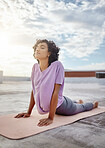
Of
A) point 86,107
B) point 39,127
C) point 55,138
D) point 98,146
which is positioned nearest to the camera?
point 98,146

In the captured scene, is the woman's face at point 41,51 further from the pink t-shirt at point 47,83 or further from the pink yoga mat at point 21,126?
the pink yoga mat at point 21,126

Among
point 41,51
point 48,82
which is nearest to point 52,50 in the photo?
point 41,51

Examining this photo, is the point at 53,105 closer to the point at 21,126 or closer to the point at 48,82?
the point at 48,82

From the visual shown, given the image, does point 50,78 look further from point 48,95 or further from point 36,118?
point 36,118

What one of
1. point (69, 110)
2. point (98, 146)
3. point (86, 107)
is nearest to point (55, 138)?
point (98, 146)

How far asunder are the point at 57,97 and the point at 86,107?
69cm

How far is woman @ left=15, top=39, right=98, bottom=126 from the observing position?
69.9 inches

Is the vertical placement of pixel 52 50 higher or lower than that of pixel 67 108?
higher

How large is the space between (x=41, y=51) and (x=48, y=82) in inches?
12.6

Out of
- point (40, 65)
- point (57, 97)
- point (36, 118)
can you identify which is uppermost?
point (40, 65)

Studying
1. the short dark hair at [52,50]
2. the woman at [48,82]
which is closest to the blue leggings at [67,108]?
the woman at [48,82]

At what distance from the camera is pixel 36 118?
6.12ft

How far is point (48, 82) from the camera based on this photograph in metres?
1.79

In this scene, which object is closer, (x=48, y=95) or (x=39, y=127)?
(x=39, y=127)
